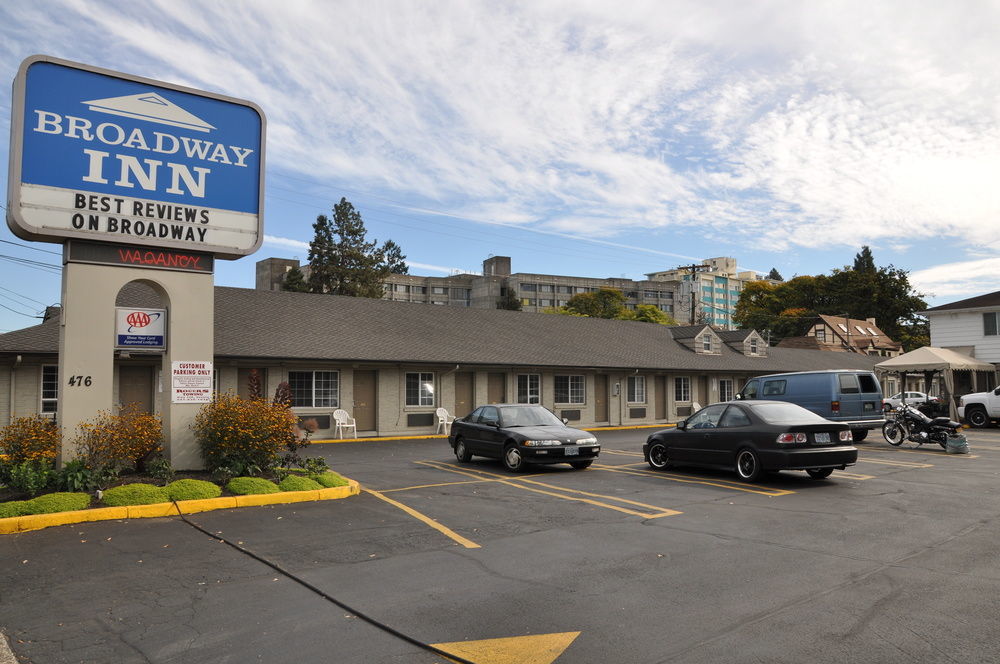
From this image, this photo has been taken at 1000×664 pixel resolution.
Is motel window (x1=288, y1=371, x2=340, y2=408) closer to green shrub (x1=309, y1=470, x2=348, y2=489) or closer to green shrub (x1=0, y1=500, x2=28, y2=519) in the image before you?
green shrub (x1=309, y1=470, x2=348, y2=489)

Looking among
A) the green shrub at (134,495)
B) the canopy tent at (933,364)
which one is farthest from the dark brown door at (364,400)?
the canopy tent at (933,364)

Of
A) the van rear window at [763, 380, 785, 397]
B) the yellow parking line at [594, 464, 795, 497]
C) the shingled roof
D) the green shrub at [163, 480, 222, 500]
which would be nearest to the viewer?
the green shrub at [163, 480, 222, 500]

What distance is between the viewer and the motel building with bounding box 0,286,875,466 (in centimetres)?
2020

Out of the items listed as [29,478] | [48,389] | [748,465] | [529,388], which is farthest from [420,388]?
[29,478]

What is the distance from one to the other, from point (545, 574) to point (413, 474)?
25.9ft

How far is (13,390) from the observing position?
18547mm

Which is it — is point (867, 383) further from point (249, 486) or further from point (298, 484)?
point (249, 486)

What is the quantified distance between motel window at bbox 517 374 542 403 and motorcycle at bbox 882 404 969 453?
43.1ft

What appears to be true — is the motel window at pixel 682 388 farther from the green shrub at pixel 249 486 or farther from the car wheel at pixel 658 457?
the green shrub at pixel 249 486

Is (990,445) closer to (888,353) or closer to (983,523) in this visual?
(983,523)

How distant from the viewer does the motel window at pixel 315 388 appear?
23219 mm

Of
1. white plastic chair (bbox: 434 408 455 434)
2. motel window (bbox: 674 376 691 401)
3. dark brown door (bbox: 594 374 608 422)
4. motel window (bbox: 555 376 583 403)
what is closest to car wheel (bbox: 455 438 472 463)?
white plastic chair (bbox: 434 408 455 434)

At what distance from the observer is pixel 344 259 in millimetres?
65125

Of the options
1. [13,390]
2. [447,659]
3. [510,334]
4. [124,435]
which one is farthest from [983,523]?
[510,334]
